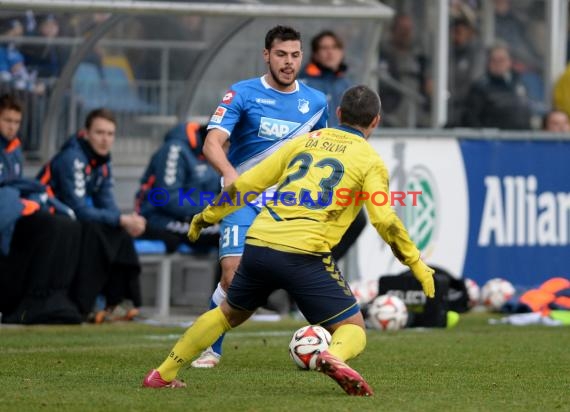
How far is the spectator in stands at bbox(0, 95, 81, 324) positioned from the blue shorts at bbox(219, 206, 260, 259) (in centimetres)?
371

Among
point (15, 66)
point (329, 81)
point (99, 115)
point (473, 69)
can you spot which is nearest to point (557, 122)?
point (473, 69)

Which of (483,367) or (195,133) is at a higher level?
(195,133)

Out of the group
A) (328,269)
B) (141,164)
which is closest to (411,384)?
(328,269)

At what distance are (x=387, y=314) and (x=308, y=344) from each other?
12.3ft

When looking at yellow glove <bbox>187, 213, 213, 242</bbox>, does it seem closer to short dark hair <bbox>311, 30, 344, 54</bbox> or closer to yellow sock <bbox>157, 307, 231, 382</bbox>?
yellow sock <bbox>157, 307, 231, 382</bbox>

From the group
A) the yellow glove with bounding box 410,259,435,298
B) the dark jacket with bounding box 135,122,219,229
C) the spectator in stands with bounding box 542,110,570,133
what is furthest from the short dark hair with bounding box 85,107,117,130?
the yellow glove with bounding box 410,259,435,298

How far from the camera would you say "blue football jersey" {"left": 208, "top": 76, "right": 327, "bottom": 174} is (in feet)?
30.5

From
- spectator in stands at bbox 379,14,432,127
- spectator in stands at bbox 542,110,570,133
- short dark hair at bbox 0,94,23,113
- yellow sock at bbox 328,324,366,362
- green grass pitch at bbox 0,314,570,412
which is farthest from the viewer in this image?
spectator in stands at bbox 379,14,432,127

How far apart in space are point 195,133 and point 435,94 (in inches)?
153

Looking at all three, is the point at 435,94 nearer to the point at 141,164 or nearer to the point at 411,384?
the point at 141,164

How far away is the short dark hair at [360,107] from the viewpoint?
7.43 m

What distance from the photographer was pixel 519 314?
46.1 feet

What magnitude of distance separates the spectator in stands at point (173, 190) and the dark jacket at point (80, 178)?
554 mm

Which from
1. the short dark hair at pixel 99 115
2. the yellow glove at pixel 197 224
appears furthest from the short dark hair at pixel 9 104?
the yellow glove at pixel 197 224
